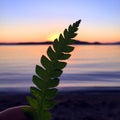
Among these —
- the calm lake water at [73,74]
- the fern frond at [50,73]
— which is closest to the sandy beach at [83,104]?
the calm lake water at [73,74]

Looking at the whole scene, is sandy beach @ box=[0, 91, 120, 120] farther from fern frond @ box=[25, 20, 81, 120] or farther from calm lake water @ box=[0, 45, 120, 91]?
fern frond @ box=[25, 20, 81, 120]

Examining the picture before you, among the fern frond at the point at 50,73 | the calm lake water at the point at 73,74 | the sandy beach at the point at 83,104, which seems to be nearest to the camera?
the fern frond at the point at 50,73

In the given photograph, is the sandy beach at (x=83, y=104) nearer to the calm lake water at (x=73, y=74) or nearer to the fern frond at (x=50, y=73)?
the calm lake water at (x=73, y=74)

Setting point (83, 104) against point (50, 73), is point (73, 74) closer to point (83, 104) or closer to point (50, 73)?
point (83, 104)

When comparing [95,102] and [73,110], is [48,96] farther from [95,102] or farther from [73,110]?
[95,102]

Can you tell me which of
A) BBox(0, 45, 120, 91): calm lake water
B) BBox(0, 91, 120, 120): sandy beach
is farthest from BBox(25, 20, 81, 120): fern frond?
BBox(0, 91, 120, 120): sandy beach

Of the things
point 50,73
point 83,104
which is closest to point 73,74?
point 83,104
